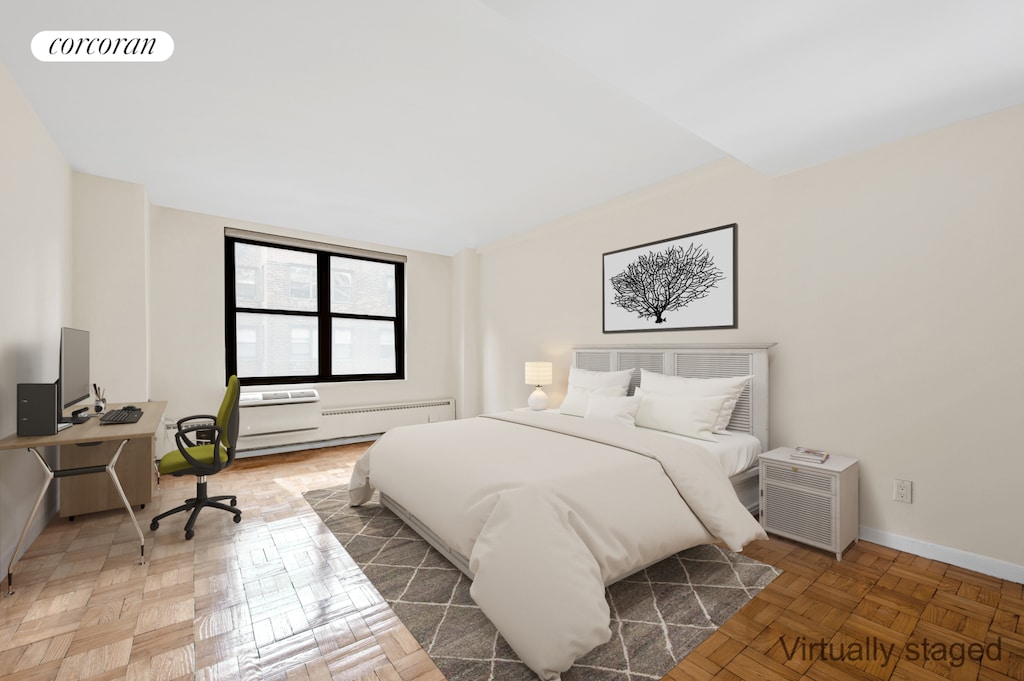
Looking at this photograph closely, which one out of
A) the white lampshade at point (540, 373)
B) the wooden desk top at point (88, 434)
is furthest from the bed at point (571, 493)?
the wooden desk top at point (88, 434)

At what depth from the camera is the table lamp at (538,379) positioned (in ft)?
14.6

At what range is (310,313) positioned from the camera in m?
5.13

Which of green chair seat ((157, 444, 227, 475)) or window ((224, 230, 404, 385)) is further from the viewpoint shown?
window ((224, 230, 404, 385))

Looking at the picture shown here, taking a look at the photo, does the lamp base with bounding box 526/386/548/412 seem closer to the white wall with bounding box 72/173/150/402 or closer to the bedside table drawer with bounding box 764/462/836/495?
the bedside table drawer with bounding box 764/462/836/495

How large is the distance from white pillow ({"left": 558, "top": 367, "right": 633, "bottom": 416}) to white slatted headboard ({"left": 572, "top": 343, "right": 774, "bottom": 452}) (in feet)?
0.46

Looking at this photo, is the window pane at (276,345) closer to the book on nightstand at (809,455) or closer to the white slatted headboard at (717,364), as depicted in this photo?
the white slatted headboard at (717,364)

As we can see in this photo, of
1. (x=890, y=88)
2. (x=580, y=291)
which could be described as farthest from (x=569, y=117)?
(x=580, y=291)

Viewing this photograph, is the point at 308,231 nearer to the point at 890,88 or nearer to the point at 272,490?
the point at 272,490

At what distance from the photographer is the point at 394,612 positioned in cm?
188

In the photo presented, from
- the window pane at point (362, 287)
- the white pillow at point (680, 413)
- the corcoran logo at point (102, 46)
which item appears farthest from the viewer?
the window pane at point (362, 287)

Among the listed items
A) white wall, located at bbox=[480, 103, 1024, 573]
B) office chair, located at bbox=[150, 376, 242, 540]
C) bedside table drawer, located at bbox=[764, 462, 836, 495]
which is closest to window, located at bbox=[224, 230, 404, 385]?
office chair, located at bbox=[150, 376, 242, 540]

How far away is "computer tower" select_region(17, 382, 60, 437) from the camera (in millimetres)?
→ 2148

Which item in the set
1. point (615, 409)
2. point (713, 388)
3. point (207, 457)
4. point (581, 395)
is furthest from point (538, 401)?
point (207, 457)

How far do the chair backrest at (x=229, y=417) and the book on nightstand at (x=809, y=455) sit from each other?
350 centimetres
